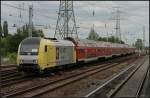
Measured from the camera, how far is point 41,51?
85.0ft

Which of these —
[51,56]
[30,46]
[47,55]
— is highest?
[30,46]

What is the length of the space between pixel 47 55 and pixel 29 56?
1512mm

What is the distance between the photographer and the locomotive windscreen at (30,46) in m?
25.8

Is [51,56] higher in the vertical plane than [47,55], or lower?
lower

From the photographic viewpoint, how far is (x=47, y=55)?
2678cm

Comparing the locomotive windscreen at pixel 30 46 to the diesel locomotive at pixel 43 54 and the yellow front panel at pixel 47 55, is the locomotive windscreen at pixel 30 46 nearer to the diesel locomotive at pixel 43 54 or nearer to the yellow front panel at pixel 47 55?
the diesel locomotive at pixel 43 54

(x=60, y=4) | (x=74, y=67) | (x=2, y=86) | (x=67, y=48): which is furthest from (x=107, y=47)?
(x=2, y=86)

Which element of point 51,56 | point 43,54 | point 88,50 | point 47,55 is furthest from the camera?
point 88,50

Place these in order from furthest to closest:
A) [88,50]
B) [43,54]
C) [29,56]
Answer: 1. [88,50]
2. [43,54]
3. [29,56]

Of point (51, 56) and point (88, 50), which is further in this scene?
point (88, 50)

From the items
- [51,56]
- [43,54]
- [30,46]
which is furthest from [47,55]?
[30,46]

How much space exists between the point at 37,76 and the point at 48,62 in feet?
4.15

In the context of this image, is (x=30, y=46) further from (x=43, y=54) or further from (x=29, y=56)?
(x=43, y=54)

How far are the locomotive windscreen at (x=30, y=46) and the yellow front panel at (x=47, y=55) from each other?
327mm
